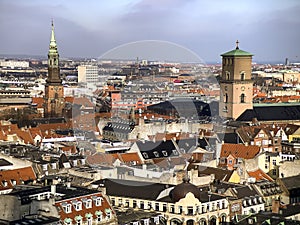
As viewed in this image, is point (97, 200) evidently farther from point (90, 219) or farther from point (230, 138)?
point (230, 138)

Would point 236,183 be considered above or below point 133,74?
below

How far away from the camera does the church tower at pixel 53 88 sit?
9269 centimetres

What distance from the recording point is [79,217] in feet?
112

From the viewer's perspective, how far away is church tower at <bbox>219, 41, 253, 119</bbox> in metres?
80.1

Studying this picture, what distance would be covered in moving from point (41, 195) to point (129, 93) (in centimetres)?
9130

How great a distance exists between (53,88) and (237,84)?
26859mm

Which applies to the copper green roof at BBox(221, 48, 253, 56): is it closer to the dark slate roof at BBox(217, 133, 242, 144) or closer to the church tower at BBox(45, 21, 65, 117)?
the dark slate roof at BBox(217, 133, 242, 144)

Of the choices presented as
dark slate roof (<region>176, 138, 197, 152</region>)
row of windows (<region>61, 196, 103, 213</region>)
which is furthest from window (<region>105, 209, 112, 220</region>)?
dark slate roof (<region>176, 138, 197, 152</region>)

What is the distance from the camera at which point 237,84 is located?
263 feet

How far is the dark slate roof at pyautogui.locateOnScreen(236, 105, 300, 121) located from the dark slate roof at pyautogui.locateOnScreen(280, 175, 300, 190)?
30010 millimetres

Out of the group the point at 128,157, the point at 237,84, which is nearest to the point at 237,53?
the point at 237,84

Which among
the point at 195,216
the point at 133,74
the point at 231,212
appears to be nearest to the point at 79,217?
the point at 195,216

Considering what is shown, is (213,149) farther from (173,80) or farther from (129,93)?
(173,80)

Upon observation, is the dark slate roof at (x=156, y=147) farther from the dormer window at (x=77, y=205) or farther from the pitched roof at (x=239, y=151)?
the dormer window at (x=77, y=205)
